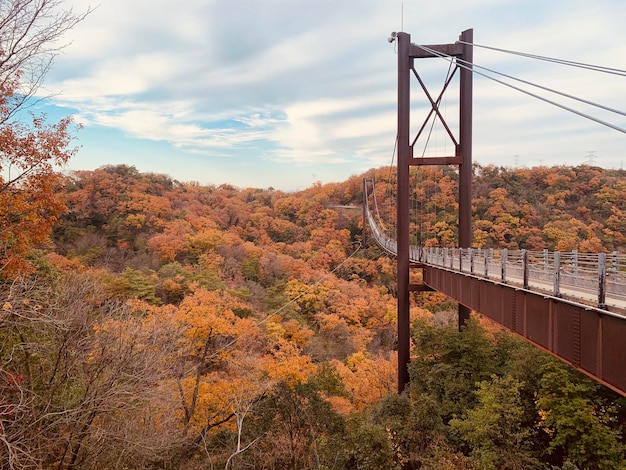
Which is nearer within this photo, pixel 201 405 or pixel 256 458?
pixel 256 458

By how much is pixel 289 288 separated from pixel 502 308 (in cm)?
2385

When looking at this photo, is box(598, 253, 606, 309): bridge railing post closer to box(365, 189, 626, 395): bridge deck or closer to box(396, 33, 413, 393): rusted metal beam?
box(365, 189, 626, 395): bridge deck

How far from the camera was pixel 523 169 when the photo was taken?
1966 inches

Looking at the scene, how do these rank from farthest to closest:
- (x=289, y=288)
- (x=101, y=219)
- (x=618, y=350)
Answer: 1. (x=101, y=219)
2. (x=289, y=288)
3. (x=618, y=350)

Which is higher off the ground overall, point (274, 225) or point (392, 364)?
point (274, 225)

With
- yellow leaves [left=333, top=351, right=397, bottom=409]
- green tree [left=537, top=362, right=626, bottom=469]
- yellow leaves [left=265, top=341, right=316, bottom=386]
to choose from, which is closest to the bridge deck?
green tree [left=537, top=362, right=626, bottom=469]

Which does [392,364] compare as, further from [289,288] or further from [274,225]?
[274,225]

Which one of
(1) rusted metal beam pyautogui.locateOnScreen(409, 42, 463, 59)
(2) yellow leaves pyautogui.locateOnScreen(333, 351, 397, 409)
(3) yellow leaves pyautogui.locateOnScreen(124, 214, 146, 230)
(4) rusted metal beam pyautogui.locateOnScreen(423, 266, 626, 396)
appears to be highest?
(1) rusted metal beam pyautogui.locateOnScreen(409, 42, 463, 59)

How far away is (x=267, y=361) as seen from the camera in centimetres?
1786

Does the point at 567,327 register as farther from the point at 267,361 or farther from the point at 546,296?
the point at 267,361

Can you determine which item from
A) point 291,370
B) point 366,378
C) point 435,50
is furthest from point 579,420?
point 435,50

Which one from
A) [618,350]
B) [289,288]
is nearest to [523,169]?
[289,288]

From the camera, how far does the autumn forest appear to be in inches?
328

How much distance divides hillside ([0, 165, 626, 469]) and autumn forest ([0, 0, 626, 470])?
0.26ft
